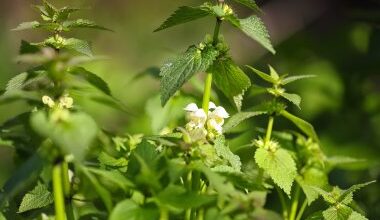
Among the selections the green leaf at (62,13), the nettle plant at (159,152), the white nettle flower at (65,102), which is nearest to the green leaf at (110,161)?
the nettle plant at (159,152)

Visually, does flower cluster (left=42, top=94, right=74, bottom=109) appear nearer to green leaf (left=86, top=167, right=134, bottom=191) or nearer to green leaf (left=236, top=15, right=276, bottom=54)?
green leaf (left=86, top=167, right=134, bottom=191)

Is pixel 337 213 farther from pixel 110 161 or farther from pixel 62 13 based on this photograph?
pixel 62 13

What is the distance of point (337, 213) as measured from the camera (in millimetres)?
897

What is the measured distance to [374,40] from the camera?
2156 millimetres

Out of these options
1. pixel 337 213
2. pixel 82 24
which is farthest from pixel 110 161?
pixel 337 213

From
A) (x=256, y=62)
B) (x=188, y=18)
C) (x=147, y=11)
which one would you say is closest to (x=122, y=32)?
(x=147, y=11)

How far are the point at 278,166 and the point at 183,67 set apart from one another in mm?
206

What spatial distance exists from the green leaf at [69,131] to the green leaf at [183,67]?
0.70 ft

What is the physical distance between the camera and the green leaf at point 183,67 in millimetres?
893

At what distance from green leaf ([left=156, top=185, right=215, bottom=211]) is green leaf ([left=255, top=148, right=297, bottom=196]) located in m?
0.24

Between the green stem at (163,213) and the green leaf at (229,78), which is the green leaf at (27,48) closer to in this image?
the green leaf at (229,78)

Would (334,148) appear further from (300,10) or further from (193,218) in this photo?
(300,10)

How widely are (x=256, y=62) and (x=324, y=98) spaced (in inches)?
20.8

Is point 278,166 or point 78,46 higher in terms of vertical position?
point 78,46
